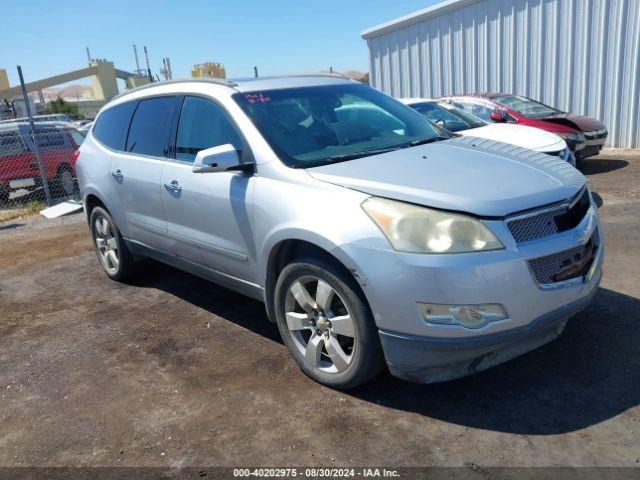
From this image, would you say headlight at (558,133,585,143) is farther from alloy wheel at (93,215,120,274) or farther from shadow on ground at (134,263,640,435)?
alloy wheel at (93,215,120,274)

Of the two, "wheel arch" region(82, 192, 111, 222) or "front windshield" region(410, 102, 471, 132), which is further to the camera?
"front windshield" region(410, 102, 471, 132)

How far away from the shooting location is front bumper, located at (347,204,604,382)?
2656 mm

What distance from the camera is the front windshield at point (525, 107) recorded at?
1088cm

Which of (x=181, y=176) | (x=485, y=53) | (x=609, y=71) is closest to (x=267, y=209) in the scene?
(x=181, y=176)

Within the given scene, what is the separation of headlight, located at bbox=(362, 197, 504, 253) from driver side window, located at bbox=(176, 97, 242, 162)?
4.41 feet

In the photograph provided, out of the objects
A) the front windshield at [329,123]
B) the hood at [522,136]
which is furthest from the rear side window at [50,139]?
the front windshield at [329,123]

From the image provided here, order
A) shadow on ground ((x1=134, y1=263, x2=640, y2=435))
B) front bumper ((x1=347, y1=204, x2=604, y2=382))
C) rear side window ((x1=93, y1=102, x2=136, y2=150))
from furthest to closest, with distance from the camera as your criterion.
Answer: rear side window ((x1=93, y1=102, x2=136, y2=150)) → shadow on ground ((x1=134, y1=263, x2=640, y2=435)) → front bumper ((x1=347, y1=204, x2=604, y2=382))

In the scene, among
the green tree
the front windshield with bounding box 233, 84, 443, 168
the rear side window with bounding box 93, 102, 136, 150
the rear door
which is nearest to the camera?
the front windshield with bounding box 233, 84, 443, 168

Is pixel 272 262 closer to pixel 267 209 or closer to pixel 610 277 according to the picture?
pixel 267 209

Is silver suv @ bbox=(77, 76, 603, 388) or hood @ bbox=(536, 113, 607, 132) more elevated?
silver suv @ bbox=(77, 76, 603, 388)

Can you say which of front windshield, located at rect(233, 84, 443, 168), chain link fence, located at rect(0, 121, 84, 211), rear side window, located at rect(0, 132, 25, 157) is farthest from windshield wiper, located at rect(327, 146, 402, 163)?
rear side window, located at rect(0, 132, 25, 157)

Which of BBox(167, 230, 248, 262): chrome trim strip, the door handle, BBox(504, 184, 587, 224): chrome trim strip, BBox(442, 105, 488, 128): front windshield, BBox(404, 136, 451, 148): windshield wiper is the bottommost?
BBox(167, 230, 248, 262): chrome trim strip

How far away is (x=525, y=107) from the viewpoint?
11234mm

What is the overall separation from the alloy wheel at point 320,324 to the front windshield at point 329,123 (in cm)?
75
